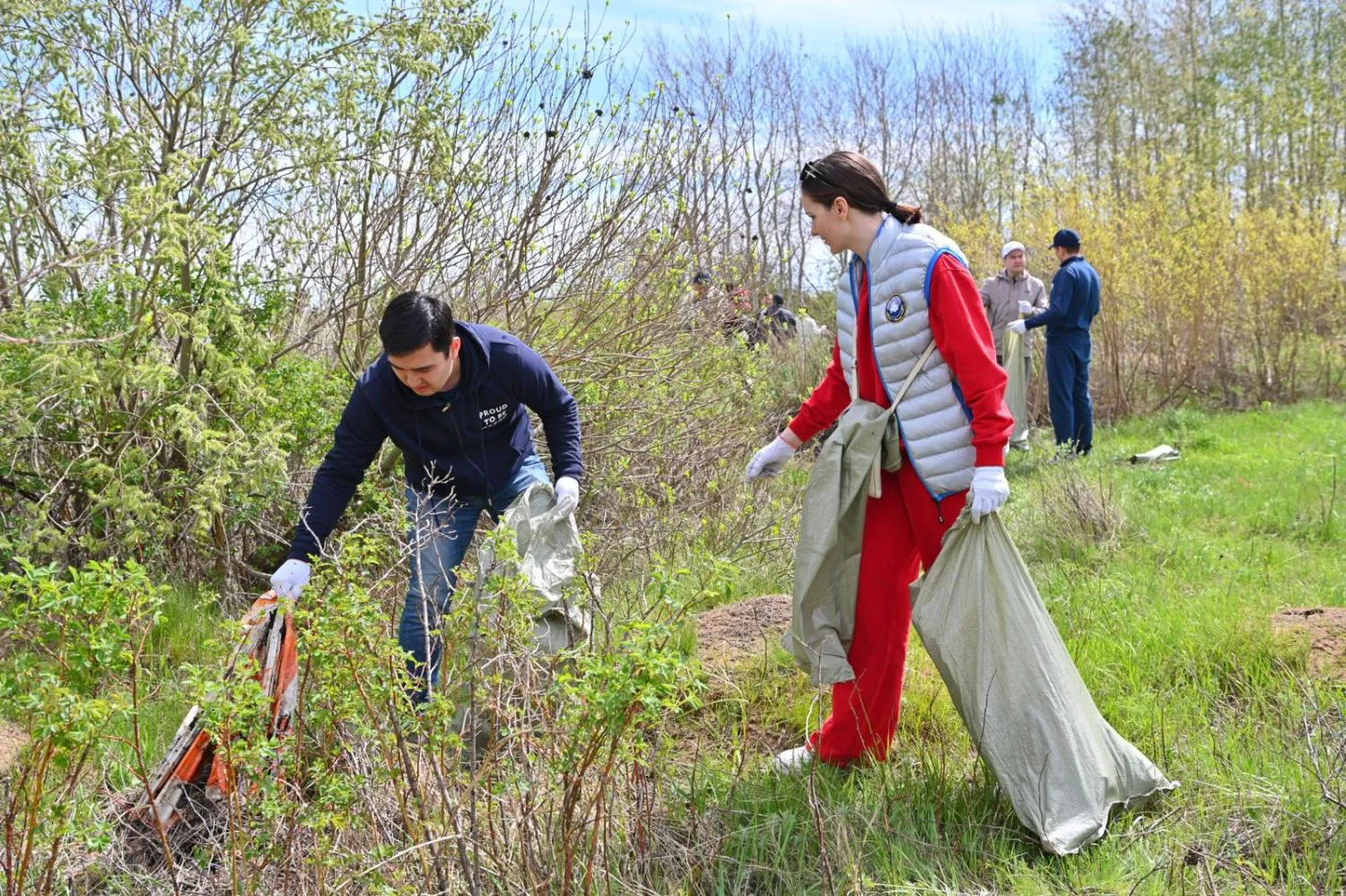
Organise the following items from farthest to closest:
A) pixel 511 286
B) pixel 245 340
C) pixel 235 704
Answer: pixel 511 286
pixel 245 340
pixel 235 704

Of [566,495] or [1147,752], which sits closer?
[1147,752]

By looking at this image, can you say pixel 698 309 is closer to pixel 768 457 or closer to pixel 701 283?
pixel 701 283

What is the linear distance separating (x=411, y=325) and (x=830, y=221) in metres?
1.13

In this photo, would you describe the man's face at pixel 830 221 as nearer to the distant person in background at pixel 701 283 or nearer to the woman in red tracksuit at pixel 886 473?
the woman in red tracksuit at pixel 886 473

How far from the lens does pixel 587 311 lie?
5.81 metres

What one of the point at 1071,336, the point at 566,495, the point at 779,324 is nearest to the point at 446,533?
the point at 566,495

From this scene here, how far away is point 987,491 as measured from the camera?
2.72m

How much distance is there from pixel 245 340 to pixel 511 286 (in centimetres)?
138

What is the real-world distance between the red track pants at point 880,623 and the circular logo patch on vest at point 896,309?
414mm

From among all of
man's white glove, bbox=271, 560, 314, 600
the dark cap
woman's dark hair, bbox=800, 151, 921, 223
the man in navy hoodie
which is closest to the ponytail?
woman's dark hair, bbox=800, 151, 921, 223

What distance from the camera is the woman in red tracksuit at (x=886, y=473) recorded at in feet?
9.10

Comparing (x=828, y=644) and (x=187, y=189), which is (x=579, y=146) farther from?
(x=828, y=644)

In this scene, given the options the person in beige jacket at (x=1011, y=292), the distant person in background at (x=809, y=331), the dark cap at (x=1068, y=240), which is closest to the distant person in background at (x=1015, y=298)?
the person in beige jacket at (x=1011, y=292)

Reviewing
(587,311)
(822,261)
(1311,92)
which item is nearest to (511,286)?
(587,311)
